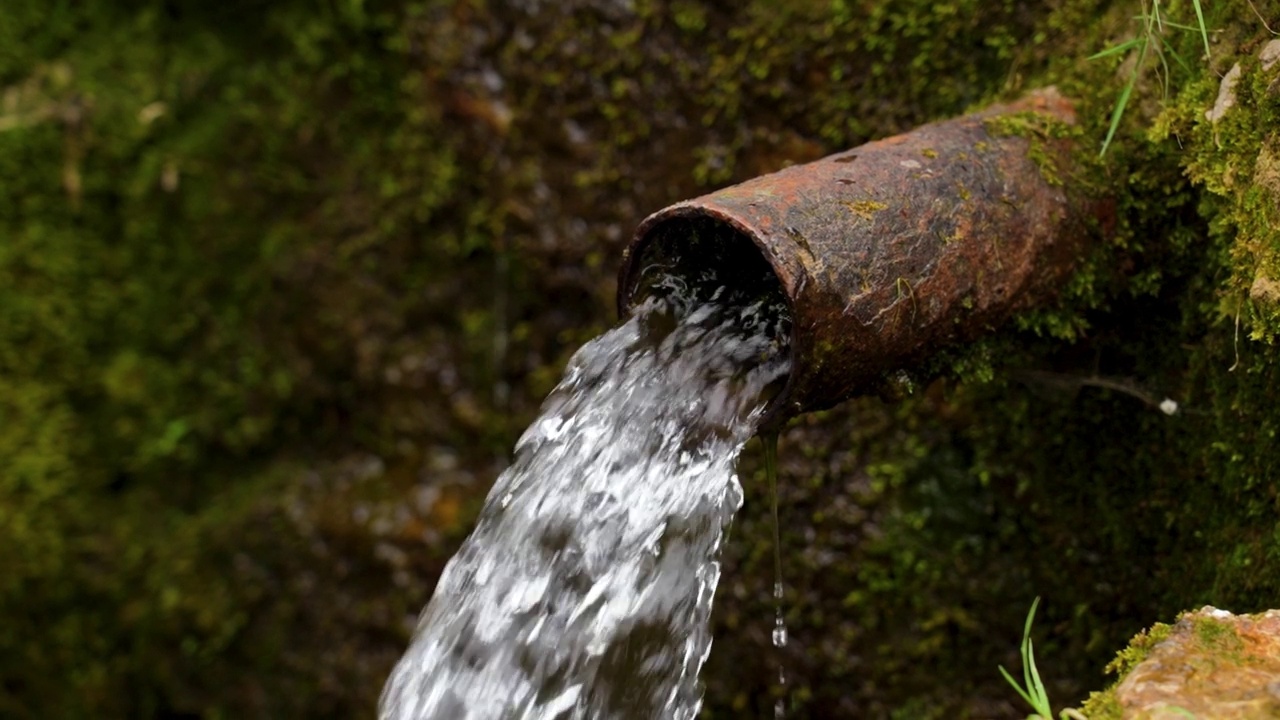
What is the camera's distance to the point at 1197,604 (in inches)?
87.0

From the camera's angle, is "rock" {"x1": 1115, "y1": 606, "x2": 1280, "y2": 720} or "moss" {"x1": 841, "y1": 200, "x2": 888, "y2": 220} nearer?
"rock" {"x1": 1115, "y1": 606, "x2": 1280, "y2": 720}

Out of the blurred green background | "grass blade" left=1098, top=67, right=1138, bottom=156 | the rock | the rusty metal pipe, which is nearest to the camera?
the rock

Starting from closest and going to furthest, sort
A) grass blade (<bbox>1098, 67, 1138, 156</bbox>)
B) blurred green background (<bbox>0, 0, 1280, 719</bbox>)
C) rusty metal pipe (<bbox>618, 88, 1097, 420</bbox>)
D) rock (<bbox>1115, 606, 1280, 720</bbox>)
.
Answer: rock (<bbox>1115, 606, 1280, 720</bbox>), rusty metal pipe (<bbox>618, 88, 1097, 420</bbox>), grass blade (<bbox>1098, 67, 1138, 156</bbox>), blurred green background (<bbox>0, 0, 1280, 719</bbox>)

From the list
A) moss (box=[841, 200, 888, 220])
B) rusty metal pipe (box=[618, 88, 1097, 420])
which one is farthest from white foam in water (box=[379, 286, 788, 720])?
moss (box=[841, 200, 888, 220])

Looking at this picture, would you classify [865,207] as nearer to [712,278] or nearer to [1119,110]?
[712,278]

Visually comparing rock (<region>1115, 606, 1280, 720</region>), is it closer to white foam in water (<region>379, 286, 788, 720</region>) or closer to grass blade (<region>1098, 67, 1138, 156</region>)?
white foam in water (<region>379, 286, 788, 720</region>)

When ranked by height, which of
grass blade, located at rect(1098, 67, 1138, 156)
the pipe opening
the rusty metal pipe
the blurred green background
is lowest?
the blurred green background

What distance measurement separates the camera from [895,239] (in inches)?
68.4

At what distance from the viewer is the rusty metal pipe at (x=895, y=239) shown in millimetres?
1621

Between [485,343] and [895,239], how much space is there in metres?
2.00

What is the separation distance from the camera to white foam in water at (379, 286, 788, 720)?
190 centimetres

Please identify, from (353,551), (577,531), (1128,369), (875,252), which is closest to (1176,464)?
(1128,369)

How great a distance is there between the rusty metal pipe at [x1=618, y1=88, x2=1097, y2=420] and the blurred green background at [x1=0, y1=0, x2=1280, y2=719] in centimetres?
14

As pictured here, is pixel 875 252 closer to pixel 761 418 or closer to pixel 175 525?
pixel 761 418
